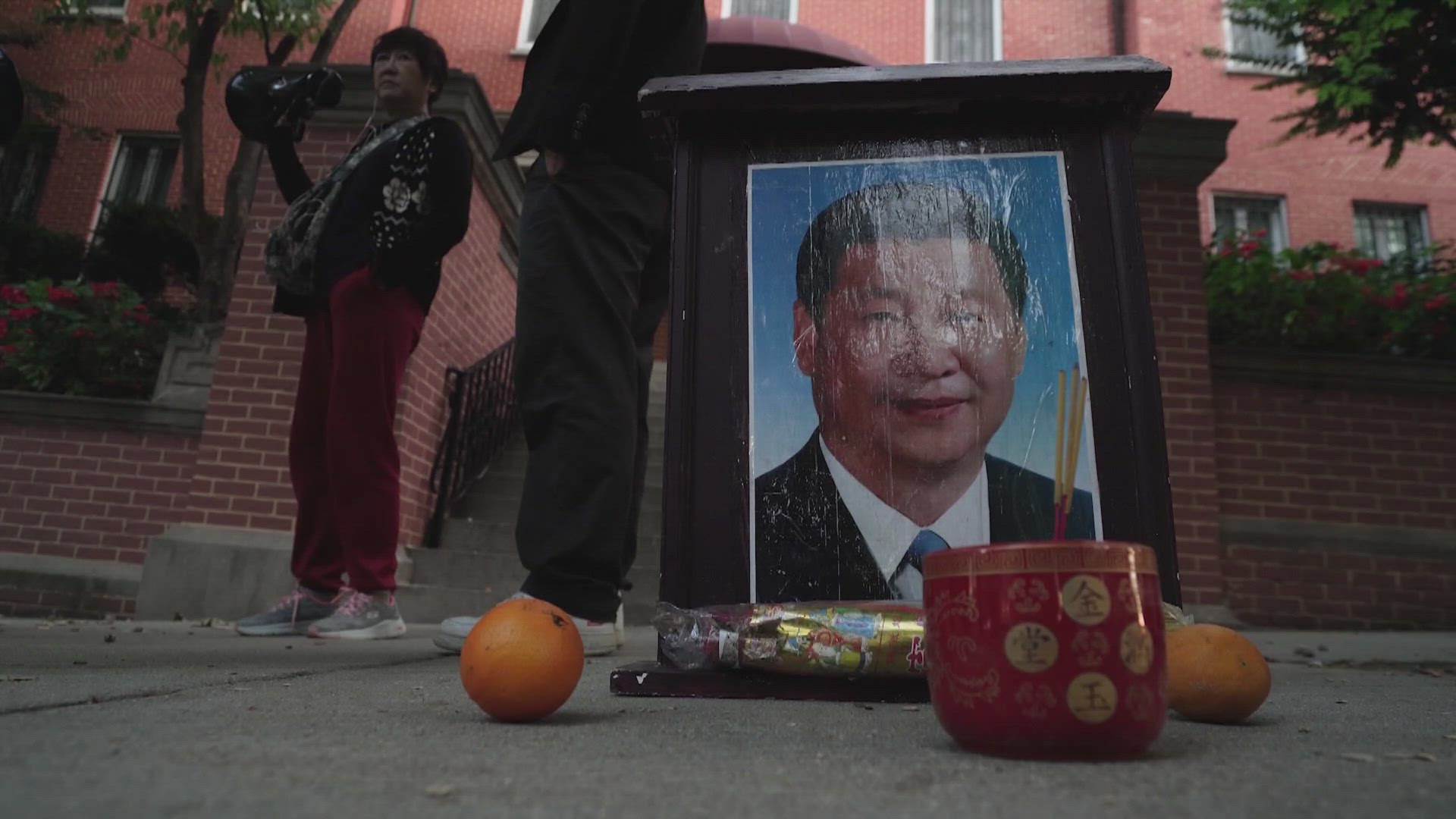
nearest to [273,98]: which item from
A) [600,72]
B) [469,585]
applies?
[600,72]

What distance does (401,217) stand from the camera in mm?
2803

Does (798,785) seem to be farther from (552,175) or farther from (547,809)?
(552,175)

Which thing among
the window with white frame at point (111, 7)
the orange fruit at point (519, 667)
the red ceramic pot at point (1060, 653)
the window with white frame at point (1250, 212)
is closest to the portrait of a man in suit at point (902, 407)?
the orange fruit at point (519, 667)

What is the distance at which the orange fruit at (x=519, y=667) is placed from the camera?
3.92 ft

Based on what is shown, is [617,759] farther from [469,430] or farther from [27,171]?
[27,171]

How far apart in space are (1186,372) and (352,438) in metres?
3.87

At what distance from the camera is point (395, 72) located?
10.2ft

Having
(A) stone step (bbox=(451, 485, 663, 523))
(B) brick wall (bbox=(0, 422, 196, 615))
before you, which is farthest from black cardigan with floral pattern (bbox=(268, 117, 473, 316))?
(A) stone step (bbox=(451, 485, 663, 523))

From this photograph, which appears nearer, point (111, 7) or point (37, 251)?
point (37, 251)

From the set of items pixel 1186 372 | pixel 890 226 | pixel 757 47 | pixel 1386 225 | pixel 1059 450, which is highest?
pixel 1386 225

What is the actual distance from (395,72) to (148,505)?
2.88 m

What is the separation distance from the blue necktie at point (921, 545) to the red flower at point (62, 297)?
20.4 ft

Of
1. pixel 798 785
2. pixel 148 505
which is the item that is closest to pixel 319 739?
pixel 798 785

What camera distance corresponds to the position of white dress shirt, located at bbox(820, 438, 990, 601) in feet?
5.05
